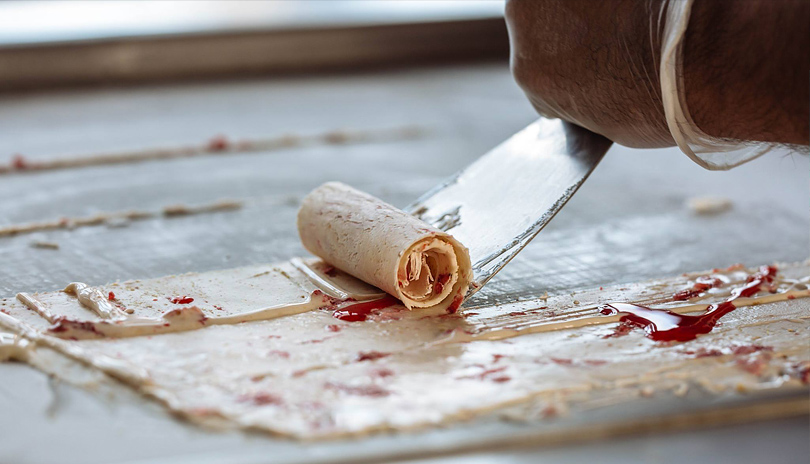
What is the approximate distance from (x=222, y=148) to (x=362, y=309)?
1.97 meters

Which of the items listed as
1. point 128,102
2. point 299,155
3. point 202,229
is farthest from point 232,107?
point 202,229

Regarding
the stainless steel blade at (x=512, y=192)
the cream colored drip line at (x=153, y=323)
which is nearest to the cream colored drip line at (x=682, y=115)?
the stainless steel blade at (x=512, y=192)

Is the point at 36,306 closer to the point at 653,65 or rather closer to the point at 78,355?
the point at 78,355

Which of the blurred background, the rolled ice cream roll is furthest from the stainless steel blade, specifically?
the blurred background

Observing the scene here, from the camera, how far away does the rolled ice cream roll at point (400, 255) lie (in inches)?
76.1

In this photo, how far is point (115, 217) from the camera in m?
2.85

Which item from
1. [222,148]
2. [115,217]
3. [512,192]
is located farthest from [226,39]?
[512,192]

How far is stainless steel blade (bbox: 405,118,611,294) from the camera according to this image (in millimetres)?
2092

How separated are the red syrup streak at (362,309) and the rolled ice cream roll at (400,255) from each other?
4 centimetres

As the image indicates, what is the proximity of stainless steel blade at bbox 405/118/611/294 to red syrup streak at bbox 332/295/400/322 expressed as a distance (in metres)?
0.19

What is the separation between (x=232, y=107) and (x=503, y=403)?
340 centimetres

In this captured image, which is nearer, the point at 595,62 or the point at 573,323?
the point at 573,323

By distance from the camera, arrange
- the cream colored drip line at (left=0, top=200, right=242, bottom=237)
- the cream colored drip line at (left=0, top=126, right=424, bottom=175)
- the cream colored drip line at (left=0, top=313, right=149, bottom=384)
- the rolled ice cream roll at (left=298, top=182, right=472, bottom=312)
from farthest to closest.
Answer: the cream colored drip line at (left=0, top=126, right=424, bottom=175), the cream colored drip line at (left=0, top=200, right=242, bottom=237), the rolled ice cream roll at (left=298, top=182, right=472, bottom=312), the cream colored drip line at (left=0, top=313, right=149, bottom=384)

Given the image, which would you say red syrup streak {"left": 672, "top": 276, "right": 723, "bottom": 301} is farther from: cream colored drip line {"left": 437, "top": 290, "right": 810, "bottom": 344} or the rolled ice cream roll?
the rolled ice cream roll
